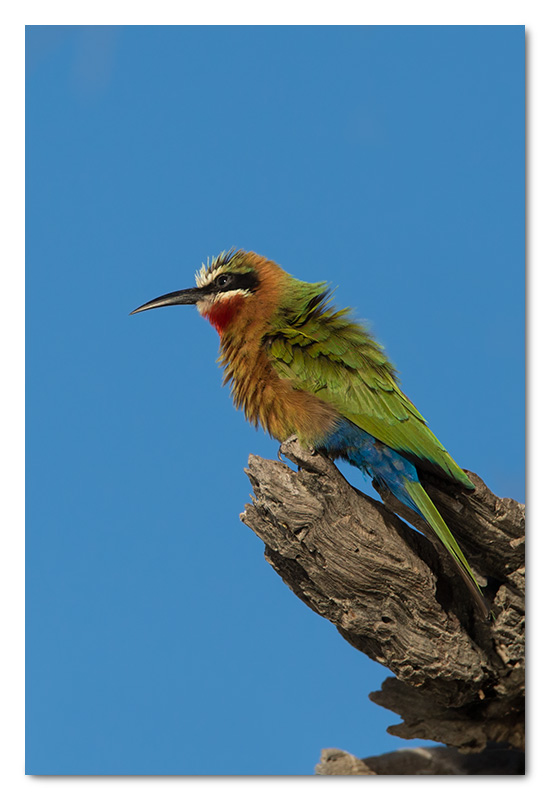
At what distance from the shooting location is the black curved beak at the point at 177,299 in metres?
3.64

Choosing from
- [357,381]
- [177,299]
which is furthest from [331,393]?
[177,299]

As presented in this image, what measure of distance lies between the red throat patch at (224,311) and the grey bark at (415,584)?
25.3 inches

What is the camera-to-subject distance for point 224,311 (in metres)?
3.49

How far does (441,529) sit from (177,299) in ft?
4.75

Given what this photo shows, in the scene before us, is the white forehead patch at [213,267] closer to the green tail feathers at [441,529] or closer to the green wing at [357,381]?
the green wing at [357,381]

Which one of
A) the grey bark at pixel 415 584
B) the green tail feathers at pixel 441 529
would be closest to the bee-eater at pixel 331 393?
the green tail feathers at pixel 441 529

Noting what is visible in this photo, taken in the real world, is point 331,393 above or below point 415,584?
above

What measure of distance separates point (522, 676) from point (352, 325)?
1.38 m

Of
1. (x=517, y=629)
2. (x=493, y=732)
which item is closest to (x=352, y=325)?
(x=517, y=629)

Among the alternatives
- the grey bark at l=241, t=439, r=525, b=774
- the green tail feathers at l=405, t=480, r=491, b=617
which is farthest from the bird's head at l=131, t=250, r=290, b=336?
the green tail feathers at l=405, t=480, r=491, b=617

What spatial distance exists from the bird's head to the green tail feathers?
0.88 meters

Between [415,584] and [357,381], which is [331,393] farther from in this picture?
[415,584]

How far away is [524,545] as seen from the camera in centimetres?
312
